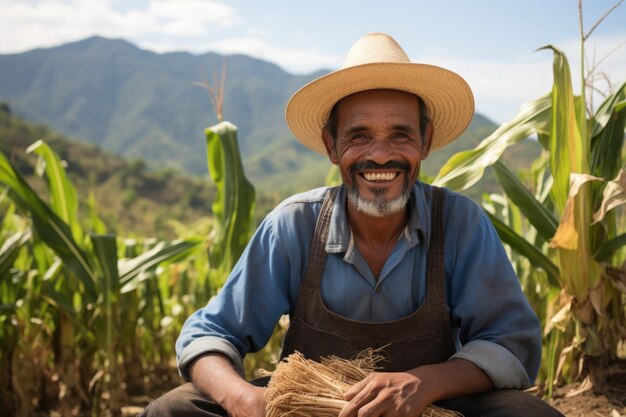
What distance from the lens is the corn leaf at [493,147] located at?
280cm

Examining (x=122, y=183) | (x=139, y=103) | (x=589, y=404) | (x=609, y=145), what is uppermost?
(x=139, y=103)

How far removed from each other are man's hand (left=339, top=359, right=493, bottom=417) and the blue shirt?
0.13 metres

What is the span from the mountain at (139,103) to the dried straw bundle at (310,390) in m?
102

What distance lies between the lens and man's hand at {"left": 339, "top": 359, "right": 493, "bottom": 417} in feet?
5.48

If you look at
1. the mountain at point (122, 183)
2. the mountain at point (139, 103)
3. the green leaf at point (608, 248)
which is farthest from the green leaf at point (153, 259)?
the mountain at point (139, 103)

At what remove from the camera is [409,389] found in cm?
172

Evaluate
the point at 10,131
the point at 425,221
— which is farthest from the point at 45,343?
the point at 10,131

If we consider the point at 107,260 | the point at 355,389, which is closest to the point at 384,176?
the point at 355,389

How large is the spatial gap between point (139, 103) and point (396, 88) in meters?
151

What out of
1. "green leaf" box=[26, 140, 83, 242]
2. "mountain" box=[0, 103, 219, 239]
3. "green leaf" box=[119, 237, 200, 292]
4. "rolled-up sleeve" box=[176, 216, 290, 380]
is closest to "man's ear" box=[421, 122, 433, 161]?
"rolled-up sleeve" box=[176, 216, 290, 380]

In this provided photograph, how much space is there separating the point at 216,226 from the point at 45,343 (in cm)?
121

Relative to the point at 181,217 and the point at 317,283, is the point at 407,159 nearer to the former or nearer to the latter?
the point at 317,283

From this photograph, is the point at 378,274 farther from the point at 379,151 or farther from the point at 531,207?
the point at 531,207

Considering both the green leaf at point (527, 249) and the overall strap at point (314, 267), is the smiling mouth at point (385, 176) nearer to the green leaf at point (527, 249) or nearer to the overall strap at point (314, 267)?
the overall strap at point (314, 267)
